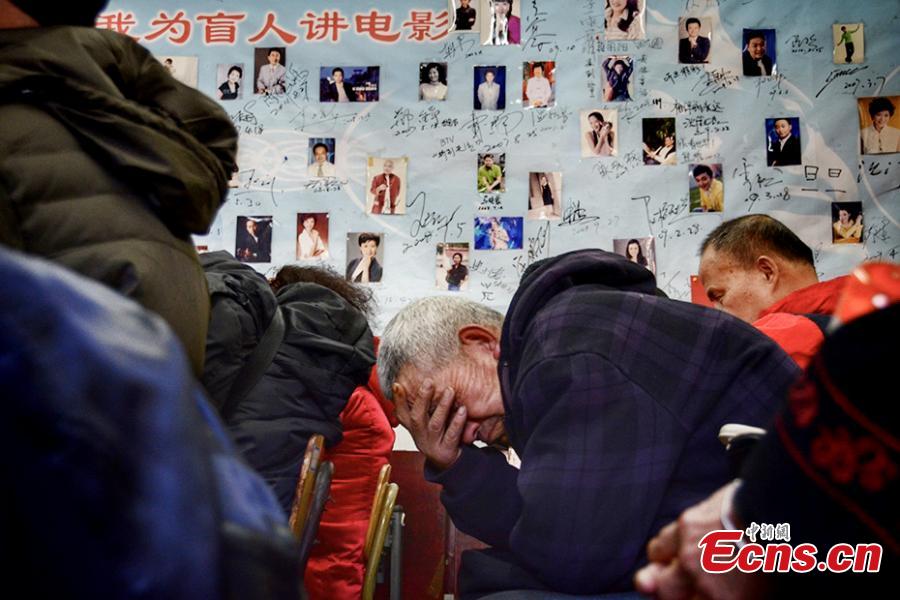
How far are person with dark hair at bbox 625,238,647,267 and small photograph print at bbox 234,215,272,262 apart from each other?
110 centimetres

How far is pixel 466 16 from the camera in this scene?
2.62 metres

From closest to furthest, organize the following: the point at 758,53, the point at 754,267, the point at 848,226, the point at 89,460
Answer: the point at 89,460 < the point at 754,267 < the point at 848,226 < the point at 758,53

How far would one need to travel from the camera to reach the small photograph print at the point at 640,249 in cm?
249

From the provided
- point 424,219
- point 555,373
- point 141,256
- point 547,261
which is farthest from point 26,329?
point 424,219

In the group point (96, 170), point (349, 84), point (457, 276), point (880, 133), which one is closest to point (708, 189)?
point (880, 133)

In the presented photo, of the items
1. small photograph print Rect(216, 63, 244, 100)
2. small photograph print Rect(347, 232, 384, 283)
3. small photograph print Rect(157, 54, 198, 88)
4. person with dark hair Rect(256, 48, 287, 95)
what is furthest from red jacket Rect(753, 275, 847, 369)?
small photograph print Rect(157, 54, 198, 88)

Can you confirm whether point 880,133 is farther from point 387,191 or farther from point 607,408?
point 607,408

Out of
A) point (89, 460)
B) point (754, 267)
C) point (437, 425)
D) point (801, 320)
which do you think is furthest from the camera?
point (754, 267)

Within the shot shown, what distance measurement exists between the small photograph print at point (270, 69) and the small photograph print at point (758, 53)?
143 cm

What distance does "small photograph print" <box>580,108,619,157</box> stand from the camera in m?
2.55

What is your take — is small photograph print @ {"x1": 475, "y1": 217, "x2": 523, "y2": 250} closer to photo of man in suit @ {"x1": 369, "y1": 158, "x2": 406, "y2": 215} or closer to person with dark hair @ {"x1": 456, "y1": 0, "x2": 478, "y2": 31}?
photo of man in suit @ {"x1": 369, "y1": 158, "x2": 406, "y2": 215}

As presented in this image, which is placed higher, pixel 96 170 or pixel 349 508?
pixel 96 170

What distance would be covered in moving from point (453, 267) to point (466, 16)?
0.79 metres

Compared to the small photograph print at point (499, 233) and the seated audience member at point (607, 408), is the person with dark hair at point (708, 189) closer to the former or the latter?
the small photograph print at point (499, 233)
